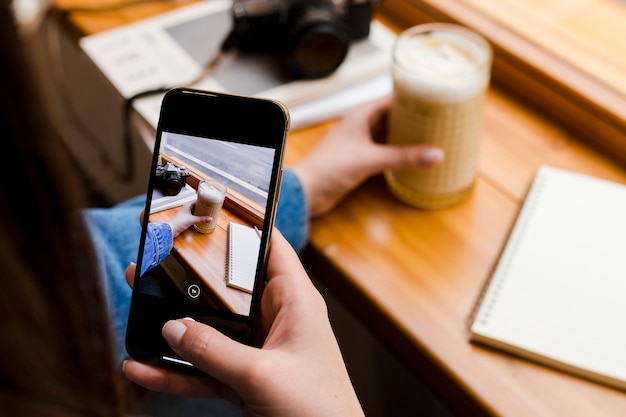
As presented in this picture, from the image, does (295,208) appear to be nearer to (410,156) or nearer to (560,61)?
(410,156)

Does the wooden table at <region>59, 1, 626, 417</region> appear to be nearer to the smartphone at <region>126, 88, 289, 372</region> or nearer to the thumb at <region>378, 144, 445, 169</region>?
the thumb at <region>378, 144, 445, 169</region>

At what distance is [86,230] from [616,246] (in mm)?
452

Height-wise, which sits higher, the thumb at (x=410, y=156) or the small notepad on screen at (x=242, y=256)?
the small notepad on screen at (x=242, y=256)

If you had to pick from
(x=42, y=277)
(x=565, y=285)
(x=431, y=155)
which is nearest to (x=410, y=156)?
(x=431, y=155)

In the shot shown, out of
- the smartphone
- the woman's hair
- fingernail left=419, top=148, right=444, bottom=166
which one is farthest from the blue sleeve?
the woman's hair

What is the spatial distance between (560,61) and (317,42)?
251 millimetres

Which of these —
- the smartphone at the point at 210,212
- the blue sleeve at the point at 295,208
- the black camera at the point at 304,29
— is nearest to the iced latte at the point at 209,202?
the smartphone at the point at 210,212

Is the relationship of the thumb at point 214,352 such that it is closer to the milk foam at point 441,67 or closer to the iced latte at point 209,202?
the iced latte at point 209,202

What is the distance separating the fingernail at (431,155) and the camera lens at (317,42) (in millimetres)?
189

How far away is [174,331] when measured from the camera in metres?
0.36

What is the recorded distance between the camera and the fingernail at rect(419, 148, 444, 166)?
0.59 metres

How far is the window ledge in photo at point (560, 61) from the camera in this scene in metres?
0.65

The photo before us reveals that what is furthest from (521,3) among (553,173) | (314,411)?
(314,411)

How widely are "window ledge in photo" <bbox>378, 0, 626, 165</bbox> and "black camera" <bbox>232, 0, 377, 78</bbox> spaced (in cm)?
10
